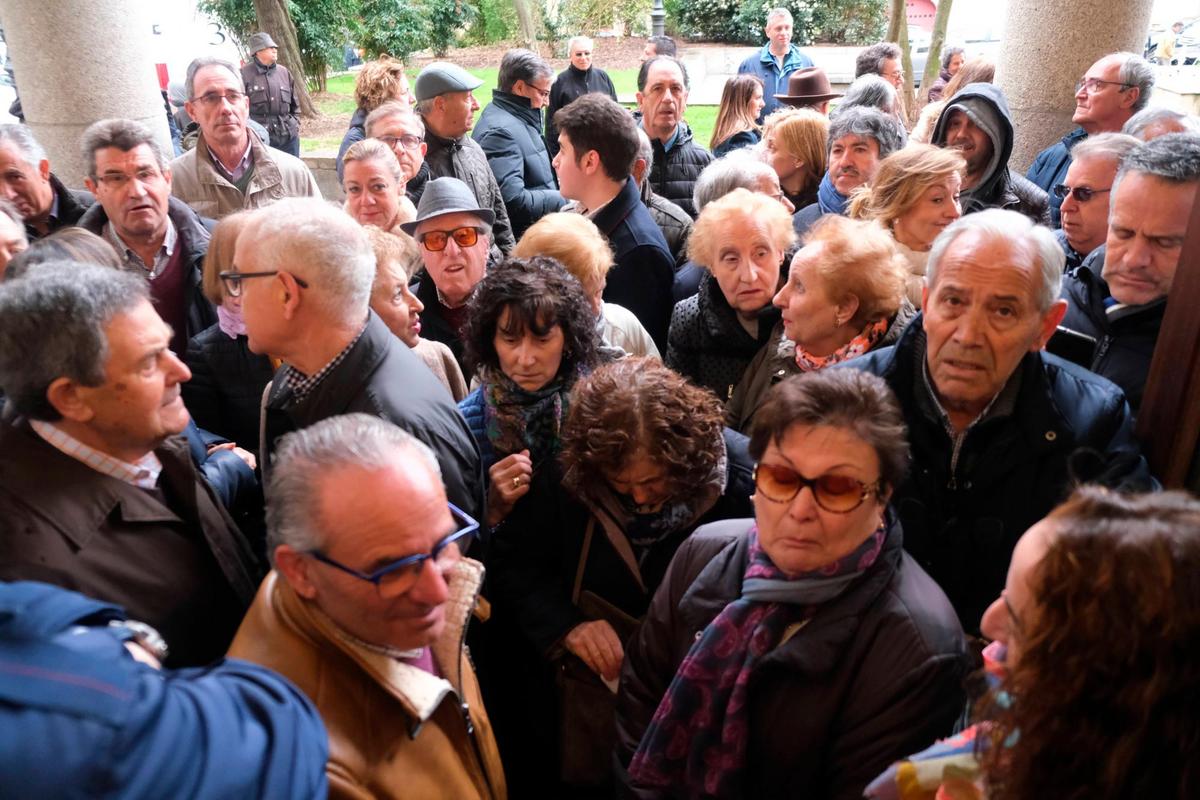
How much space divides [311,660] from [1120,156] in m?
3.80

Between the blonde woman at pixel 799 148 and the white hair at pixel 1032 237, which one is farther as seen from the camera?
the blonde woman at pixel 799 148

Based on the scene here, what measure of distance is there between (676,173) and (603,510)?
4019 millimetres

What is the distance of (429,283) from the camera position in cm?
392

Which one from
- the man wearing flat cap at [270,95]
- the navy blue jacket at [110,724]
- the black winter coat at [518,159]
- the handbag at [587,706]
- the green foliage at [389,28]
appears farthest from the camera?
the green foliage at [389,28]

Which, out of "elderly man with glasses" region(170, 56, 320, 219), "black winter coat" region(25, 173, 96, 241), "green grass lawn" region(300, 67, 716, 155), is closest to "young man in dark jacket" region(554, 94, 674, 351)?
"elderly man with glasses" region(170, 56, 320, 219)

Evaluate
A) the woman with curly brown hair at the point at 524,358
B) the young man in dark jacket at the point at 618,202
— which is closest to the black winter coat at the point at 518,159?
the young man in dark jacket at the point at 618,202

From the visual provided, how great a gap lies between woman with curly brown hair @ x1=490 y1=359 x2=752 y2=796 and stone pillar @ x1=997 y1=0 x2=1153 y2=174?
17.5 feet

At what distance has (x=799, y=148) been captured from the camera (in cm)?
512

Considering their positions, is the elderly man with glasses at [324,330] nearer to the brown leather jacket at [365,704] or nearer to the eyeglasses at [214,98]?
the brown leather jacket at [365,704]

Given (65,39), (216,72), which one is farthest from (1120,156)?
(65,39)

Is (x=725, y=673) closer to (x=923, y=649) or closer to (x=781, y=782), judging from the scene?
(x=781, y=782)

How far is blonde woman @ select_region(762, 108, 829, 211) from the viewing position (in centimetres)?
Result: 512

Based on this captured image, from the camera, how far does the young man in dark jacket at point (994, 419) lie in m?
2.29

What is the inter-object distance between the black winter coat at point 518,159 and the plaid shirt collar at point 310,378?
10.9 feet
